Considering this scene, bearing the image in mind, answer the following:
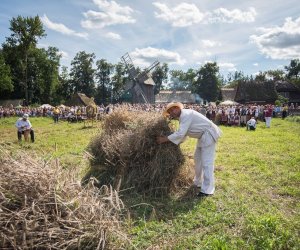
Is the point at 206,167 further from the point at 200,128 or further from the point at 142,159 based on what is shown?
the point at 142,159

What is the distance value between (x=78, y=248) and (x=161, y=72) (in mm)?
96886

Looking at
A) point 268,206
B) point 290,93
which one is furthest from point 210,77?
point 268,206

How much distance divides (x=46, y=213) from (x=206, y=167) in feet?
13.0

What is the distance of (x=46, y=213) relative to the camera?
327cm

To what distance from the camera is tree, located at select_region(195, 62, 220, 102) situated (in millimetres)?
72062

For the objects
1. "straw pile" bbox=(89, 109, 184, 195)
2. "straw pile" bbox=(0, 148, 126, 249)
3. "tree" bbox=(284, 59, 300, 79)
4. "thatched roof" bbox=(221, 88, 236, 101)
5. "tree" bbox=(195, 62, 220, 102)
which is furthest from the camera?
"tree" bbox=(284, 59, 300, 79)

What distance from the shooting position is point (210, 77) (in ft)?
239

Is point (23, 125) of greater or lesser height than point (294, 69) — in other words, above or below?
below

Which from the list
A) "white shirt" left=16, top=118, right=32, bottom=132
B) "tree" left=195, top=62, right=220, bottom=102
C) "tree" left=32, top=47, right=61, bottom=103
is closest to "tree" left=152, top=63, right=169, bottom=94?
"tree" left=195, top=62, right=220, bottom=102

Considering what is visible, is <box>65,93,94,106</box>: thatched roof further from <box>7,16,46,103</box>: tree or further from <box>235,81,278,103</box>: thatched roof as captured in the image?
<box>235,81,278,103</box>: thatched roof

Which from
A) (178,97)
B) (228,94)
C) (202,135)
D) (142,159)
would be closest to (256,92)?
(228,94)

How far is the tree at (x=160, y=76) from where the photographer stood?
320 ft

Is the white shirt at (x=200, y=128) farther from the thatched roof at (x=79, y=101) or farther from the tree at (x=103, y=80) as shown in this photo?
the tree at (x=103, y=80)

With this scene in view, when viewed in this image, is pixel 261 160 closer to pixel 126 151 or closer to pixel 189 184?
pixel 189 184
